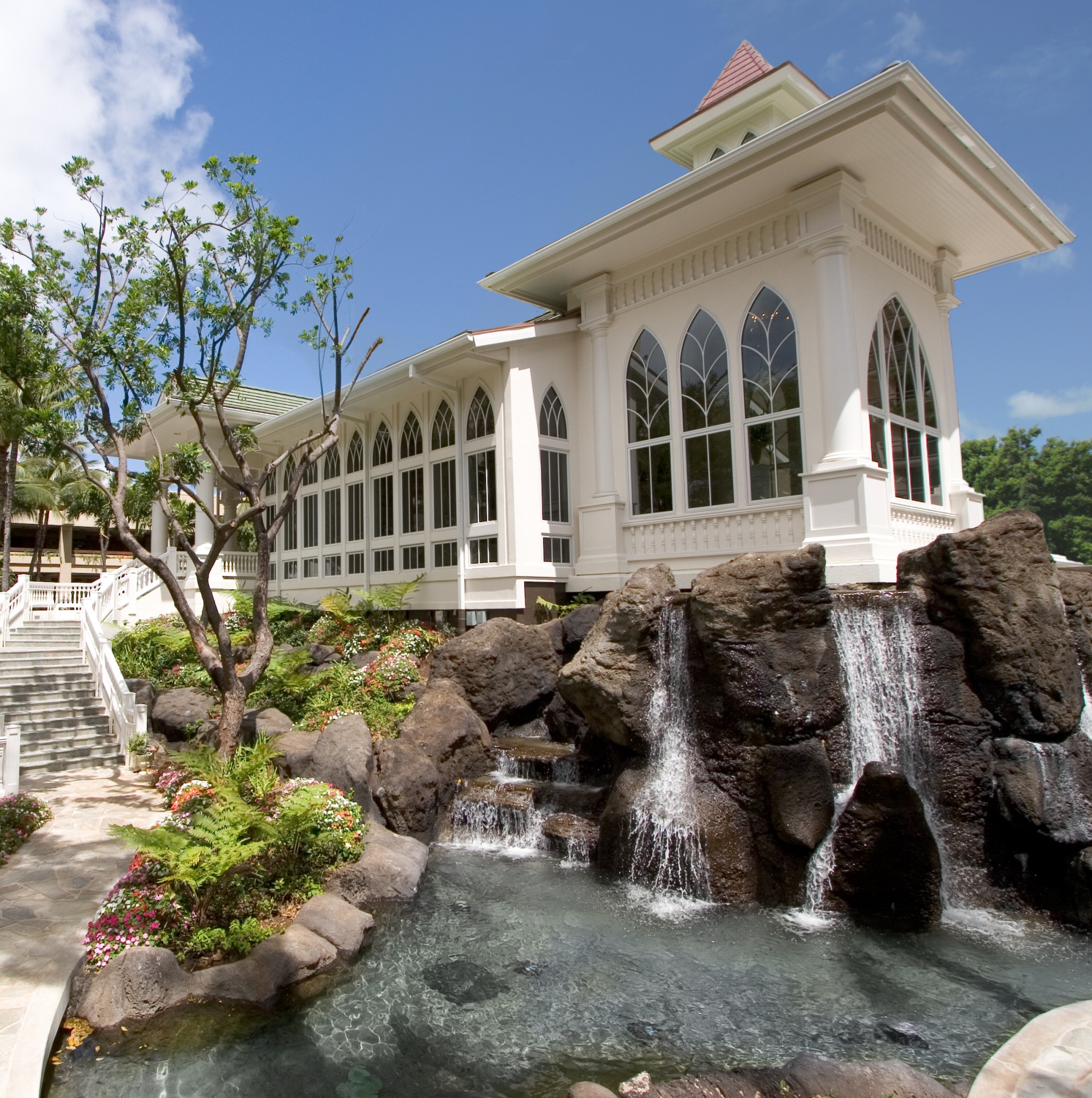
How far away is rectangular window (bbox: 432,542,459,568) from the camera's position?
16.2 m

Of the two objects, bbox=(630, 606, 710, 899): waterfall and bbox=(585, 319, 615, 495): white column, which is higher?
bbox=(585, 319, 615, 495): white column

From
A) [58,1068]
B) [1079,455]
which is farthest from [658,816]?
[1079,455]

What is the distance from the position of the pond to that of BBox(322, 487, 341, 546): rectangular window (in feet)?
45.4

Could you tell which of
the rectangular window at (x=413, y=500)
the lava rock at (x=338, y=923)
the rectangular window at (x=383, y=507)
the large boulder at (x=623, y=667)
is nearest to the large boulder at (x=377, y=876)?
the lava rock at (x=338, y=923)

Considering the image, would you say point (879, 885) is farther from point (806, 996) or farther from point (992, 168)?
point (992, 168)

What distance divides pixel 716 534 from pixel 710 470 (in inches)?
47.2

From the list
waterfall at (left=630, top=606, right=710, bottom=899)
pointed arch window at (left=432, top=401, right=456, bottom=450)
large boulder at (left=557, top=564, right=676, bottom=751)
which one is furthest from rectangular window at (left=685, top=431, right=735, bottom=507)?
pointed arch window at (left=432, top=401, right=456, bottom=450)

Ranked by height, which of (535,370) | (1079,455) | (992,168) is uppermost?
(1079,455)

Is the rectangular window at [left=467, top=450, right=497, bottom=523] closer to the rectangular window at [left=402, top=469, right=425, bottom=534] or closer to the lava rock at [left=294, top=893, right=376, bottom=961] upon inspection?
the rectangular window at [left=402, top=469, right=425, bottom=534]

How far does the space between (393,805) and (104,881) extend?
3.27 m

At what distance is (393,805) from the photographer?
9914 mm

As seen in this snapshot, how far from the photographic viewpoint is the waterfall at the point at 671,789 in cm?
809

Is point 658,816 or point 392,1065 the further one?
point 658,816

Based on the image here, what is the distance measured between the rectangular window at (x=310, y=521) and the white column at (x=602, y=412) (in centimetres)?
951
